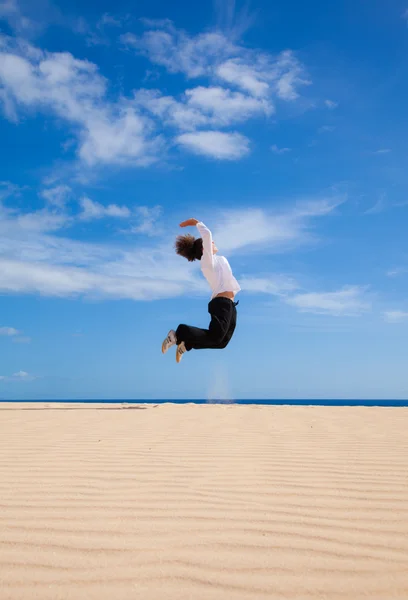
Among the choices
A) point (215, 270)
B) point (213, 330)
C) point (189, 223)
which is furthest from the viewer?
point (189, 223)

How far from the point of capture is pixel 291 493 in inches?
119

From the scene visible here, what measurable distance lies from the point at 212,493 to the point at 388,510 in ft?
3.37

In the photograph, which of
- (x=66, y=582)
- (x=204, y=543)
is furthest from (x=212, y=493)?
(x=66, y=582)

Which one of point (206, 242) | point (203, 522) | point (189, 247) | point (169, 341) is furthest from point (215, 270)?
point (203, 522)

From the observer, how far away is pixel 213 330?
14.6 feet

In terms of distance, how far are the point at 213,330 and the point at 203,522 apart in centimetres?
213

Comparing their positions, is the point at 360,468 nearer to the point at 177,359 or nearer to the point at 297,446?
the point at 297,446

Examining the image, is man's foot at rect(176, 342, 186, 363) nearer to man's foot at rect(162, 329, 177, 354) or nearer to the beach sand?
man's foot at rect(162, 329, 177, 354)

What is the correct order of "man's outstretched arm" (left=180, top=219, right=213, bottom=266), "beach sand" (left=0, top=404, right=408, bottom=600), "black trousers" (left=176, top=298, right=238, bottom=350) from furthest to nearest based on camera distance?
"man's outstretched arm" (left=180, top=219, right=213, bottom=266) < "black trousers" (left=176, top=298, right=238, bottom=350) < "beach sand" (left=0, top=404, right=408, bottom=600)

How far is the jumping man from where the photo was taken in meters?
4.49

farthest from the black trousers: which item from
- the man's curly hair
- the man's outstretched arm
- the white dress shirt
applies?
the man's curly hair

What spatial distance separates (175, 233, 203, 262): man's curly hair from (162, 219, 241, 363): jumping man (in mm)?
167

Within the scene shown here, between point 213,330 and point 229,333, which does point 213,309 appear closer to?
point 213,330

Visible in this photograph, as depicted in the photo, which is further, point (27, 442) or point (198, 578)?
point (27, 442)
